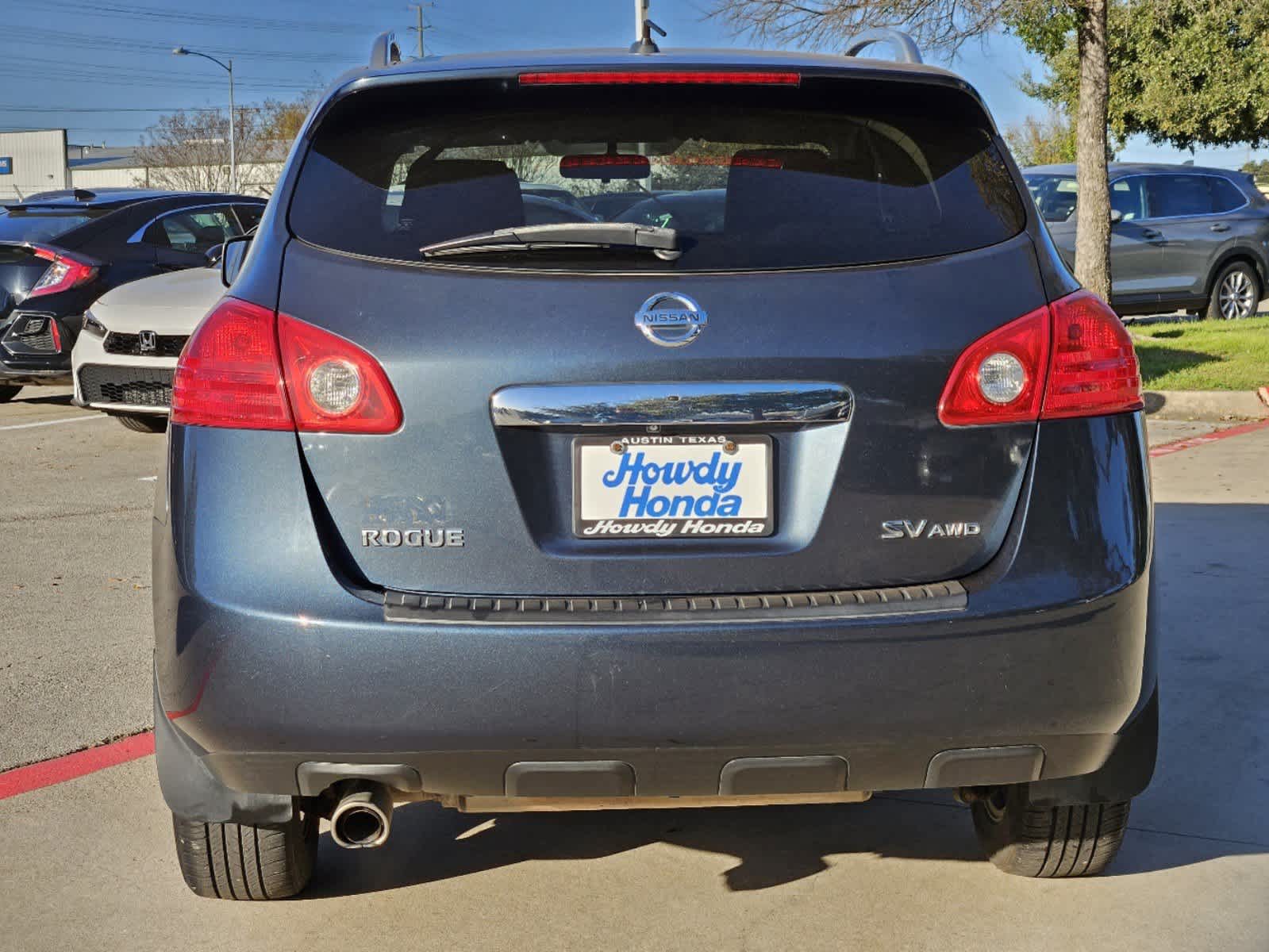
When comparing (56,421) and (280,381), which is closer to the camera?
(280,381)

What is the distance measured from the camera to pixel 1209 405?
11.1 m

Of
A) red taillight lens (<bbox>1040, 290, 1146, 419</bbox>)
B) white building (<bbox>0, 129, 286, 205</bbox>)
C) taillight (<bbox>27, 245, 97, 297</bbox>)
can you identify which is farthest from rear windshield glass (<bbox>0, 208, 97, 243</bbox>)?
white building (<bbox>0, 129, 286, 205</bbox>)

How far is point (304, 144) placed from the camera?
298 cm

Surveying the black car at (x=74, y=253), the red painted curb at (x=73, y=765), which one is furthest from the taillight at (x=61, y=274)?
the red painted curb at (x=73, y=765)

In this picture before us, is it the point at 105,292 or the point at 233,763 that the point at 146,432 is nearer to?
the point at 105,292

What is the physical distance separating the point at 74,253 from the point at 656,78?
9.42 meters

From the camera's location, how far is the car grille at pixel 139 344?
9.78 m

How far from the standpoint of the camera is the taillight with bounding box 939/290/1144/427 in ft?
9.05

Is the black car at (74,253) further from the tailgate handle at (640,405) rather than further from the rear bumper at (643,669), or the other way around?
the tailgate handle at (640,405)

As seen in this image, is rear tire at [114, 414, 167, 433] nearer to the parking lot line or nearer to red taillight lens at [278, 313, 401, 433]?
the parking lot line

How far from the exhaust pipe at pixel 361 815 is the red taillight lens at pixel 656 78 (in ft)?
4.31

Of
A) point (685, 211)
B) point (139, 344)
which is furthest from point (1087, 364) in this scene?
point (139, 344)

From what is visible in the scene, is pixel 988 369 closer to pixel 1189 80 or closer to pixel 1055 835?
pixel 1055 835

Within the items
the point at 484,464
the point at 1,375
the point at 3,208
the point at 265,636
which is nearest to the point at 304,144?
the point at 484,464
